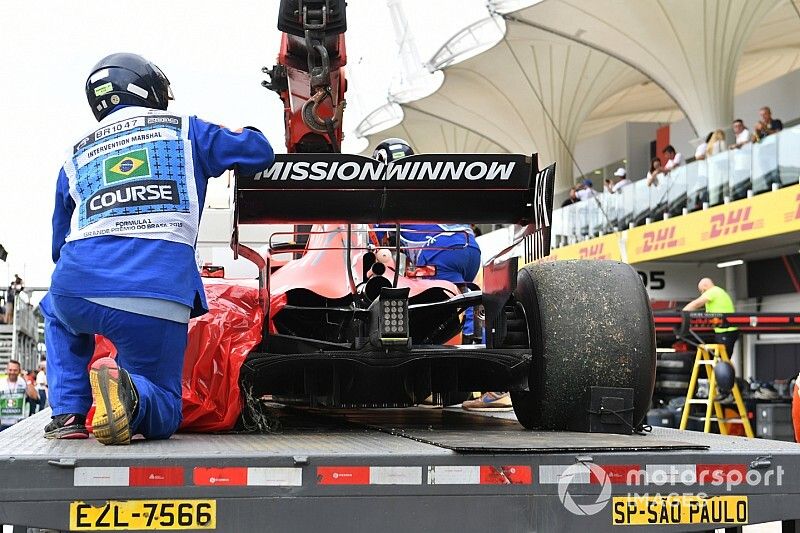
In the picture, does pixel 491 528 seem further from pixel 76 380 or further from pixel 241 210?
pixel 241 210

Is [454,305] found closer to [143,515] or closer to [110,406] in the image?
[110,406]

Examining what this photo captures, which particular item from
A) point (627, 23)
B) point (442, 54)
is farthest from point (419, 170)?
point (442, 54)

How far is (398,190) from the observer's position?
485 centimetres

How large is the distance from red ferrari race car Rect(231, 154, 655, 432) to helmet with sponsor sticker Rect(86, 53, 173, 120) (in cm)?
53

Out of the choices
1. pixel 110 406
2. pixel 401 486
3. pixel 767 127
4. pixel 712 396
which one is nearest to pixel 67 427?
pixel 110 406

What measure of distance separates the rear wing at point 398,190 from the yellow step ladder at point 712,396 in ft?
26.3

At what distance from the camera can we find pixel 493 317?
5.02 meters

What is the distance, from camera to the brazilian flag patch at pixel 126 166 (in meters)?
4.22

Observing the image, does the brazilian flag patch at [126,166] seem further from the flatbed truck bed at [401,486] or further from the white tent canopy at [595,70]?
the white tent canopy at [595,70]

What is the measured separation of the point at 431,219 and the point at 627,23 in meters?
23.1

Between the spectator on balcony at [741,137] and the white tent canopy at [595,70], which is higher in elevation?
the white tent canopy at [595,70]

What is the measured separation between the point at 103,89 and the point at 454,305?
74.8 inches

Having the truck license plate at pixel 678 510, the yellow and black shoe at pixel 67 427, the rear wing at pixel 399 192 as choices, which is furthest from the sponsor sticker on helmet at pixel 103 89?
the truck license plate at pixel 678 510

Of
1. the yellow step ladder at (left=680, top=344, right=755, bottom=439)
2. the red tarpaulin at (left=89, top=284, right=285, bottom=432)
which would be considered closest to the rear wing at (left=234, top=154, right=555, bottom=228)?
the red tarpaulin at (left=89, top=284, right=285, bottom=432)
